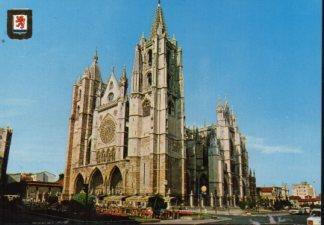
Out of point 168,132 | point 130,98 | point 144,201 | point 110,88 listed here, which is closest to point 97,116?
point 110,88

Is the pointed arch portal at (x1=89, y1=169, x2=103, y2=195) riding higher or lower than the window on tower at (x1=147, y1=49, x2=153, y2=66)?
lower

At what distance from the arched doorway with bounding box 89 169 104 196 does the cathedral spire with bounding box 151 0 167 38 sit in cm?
2501

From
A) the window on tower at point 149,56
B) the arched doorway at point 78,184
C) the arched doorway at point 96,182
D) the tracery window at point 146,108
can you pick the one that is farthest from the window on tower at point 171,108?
the arched doorway at point 78,184

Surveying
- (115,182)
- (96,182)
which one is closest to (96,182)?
(96,182)

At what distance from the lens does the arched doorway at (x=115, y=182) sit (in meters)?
52.4

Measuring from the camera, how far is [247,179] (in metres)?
74.1

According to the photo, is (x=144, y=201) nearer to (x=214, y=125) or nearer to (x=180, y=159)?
(x=180, y=159)

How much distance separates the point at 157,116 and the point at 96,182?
650 inches

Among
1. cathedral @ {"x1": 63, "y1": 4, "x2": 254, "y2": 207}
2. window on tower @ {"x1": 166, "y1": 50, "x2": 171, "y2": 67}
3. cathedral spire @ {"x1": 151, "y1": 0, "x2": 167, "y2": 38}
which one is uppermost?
cathedral spire @ {"x1": 151, "y1": 0, "x2": 167, "y2": 38}

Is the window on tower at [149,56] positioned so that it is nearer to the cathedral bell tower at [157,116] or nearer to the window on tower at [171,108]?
the cathedral bell tower at [157,116]

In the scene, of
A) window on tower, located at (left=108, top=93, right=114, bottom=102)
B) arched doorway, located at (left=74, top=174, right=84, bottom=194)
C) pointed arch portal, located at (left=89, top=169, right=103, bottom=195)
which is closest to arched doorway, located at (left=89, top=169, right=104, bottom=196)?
pointed arch portal, located at (left=89, top=169, right=103, bottom=195)

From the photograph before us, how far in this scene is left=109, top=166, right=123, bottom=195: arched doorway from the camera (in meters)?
52.4

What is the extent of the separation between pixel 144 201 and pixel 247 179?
1447 inches

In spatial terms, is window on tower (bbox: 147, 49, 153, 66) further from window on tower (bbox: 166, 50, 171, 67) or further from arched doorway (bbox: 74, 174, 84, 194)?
arched doorway (bbox: 74, 174, 84, 194)
